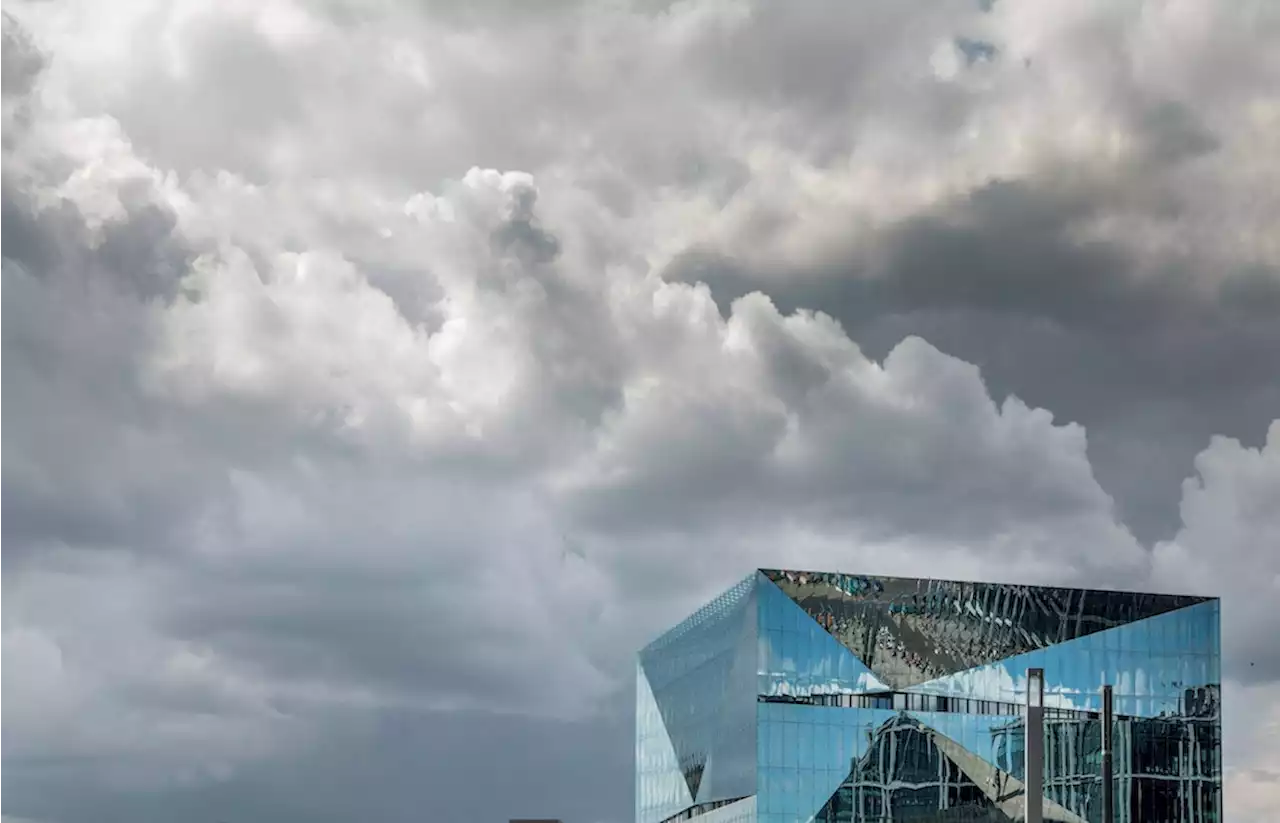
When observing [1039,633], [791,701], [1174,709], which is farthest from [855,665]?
[1174,709]

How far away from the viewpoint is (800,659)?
341 feet

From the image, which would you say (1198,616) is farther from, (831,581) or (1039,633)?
(831,581)

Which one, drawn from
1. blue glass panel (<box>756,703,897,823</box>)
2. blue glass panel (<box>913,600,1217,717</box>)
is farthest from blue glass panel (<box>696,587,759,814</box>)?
blue glass panel (<box>913,600,1217,717</box>)

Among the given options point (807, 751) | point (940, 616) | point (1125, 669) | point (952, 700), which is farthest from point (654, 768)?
point (1125, 669)

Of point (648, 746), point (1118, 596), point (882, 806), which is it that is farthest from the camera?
point (648, 746)

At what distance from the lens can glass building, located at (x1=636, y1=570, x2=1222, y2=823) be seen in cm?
10312

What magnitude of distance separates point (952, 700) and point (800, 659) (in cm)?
859

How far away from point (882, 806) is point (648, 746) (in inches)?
1664

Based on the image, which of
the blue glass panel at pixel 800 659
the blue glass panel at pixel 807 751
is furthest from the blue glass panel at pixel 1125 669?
the blue glass panel at pixel 807 751

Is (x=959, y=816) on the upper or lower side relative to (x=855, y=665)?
lower

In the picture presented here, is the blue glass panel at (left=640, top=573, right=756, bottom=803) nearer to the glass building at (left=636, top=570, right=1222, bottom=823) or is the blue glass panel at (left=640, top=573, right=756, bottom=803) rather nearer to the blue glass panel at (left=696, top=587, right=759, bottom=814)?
the blue glass panel at (left=696, top=587, right=759, bottom=814)

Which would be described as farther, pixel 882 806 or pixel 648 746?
pixel 648 746

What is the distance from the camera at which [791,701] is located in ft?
339

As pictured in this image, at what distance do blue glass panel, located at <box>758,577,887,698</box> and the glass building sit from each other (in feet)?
0.25
